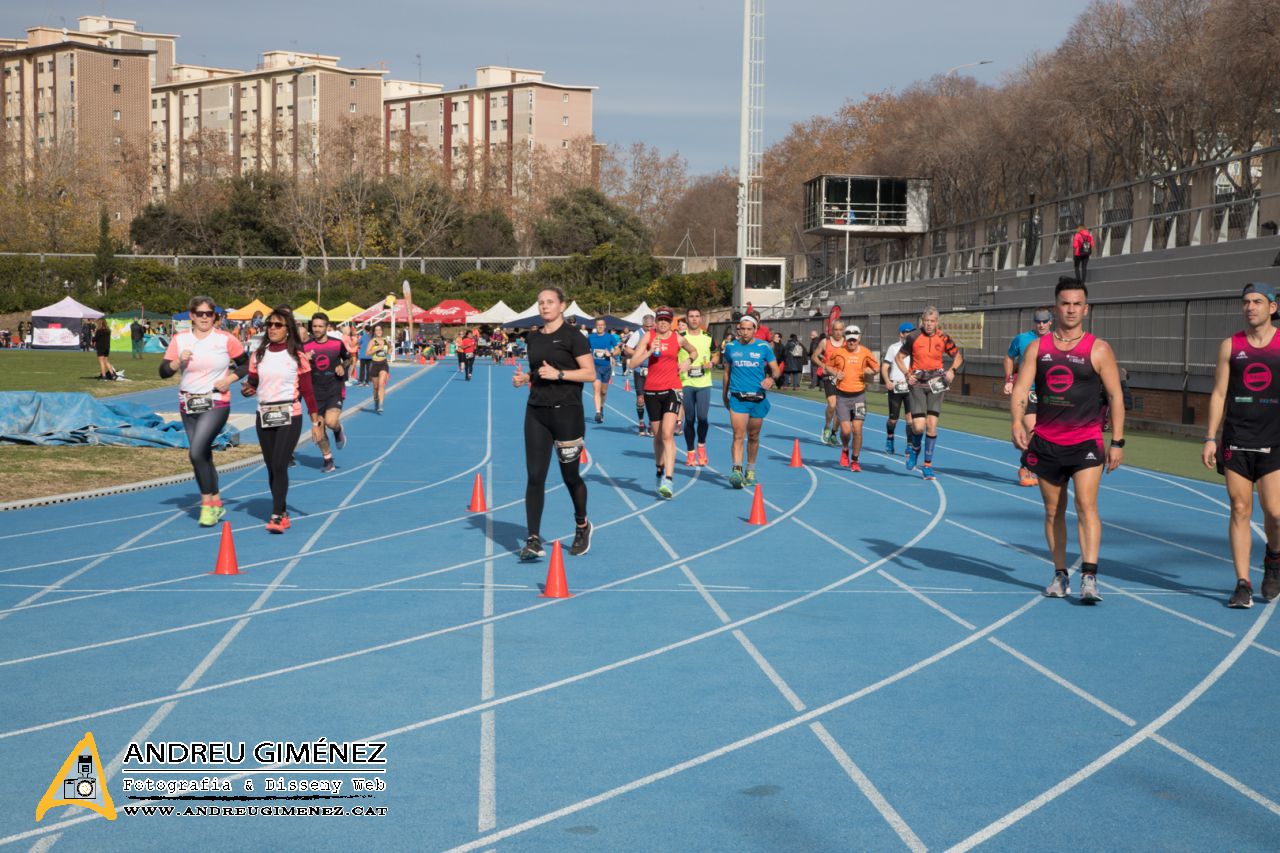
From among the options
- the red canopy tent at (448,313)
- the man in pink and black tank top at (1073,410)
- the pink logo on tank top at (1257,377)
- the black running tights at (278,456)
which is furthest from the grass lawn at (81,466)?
the red canopy tent at (448,313)

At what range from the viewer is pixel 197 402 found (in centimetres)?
1146

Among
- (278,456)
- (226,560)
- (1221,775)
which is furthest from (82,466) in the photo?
(1221,775)

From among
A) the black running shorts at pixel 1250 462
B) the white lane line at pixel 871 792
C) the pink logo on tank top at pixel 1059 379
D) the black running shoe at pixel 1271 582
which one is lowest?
the white lane line at pixel 871 792

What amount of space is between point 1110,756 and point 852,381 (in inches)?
474

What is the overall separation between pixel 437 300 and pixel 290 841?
73.2m

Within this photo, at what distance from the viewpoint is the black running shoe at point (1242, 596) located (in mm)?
8750

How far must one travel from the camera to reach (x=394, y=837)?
4707 mm

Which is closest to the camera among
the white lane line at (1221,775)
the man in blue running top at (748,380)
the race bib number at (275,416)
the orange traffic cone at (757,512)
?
the white lane line at (1221,775)

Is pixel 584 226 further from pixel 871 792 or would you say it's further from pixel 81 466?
pixel 871 792

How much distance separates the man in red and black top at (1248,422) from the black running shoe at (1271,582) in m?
0.14

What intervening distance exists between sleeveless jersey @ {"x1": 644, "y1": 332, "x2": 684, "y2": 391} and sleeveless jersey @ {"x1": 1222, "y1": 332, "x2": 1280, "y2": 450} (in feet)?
23.6

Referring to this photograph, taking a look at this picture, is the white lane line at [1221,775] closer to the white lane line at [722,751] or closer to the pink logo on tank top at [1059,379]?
the white lane line at [722,751]

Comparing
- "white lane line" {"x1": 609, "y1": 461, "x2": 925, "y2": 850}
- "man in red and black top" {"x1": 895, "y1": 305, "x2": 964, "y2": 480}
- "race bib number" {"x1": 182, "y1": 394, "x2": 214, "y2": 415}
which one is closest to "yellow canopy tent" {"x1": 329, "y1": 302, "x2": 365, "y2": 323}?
"man in red and black top" {"x1": 895, "y1": 305, "x2": 964, "y2": 480}

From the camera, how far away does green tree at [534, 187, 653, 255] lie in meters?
87.1
